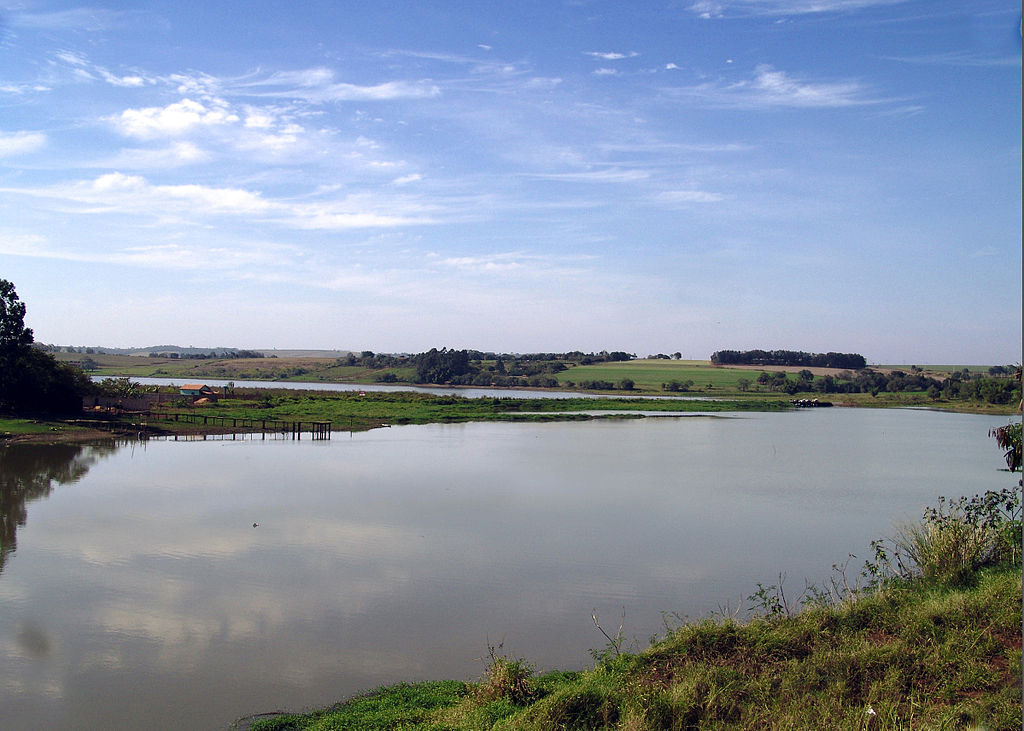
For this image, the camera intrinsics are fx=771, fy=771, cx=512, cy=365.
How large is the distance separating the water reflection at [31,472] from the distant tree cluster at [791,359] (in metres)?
102

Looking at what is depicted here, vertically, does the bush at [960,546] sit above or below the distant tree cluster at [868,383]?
below

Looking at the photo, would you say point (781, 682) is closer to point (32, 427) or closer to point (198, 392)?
point (32, 427)

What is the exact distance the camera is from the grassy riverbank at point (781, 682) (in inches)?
252

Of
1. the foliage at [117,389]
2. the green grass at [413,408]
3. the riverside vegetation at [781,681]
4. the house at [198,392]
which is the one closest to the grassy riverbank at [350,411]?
the green grass at [413,408]

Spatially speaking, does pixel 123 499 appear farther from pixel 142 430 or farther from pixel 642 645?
pixel 142 430

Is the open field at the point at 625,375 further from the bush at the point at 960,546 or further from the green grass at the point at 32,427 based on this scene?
the bush at the point at 960,546

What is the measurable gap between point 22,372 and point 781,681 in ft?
120

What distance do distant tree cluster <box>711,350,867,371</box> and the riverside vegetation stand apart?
11084 centimetres

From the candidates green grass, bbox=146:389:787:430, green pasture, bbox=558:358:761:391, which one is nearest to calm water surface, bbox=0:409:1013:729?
green grass, bbox=146:389:787:430

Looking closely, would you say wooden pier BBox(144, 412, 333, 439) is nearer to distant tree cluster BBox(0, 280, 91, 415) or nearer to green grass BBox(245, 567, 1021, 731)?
distant tree cluster BBox(0, 280, 91, 415)

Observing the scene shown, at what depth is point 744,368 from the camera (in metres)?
114

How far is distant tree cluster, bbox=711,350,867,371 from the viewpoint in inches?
4469

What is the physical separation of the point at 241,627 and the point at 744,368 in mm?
110643

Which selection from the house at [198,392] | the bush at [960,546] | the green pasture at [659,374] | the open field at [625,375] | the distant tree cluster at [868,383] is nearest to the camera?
the bush at [960,546]
